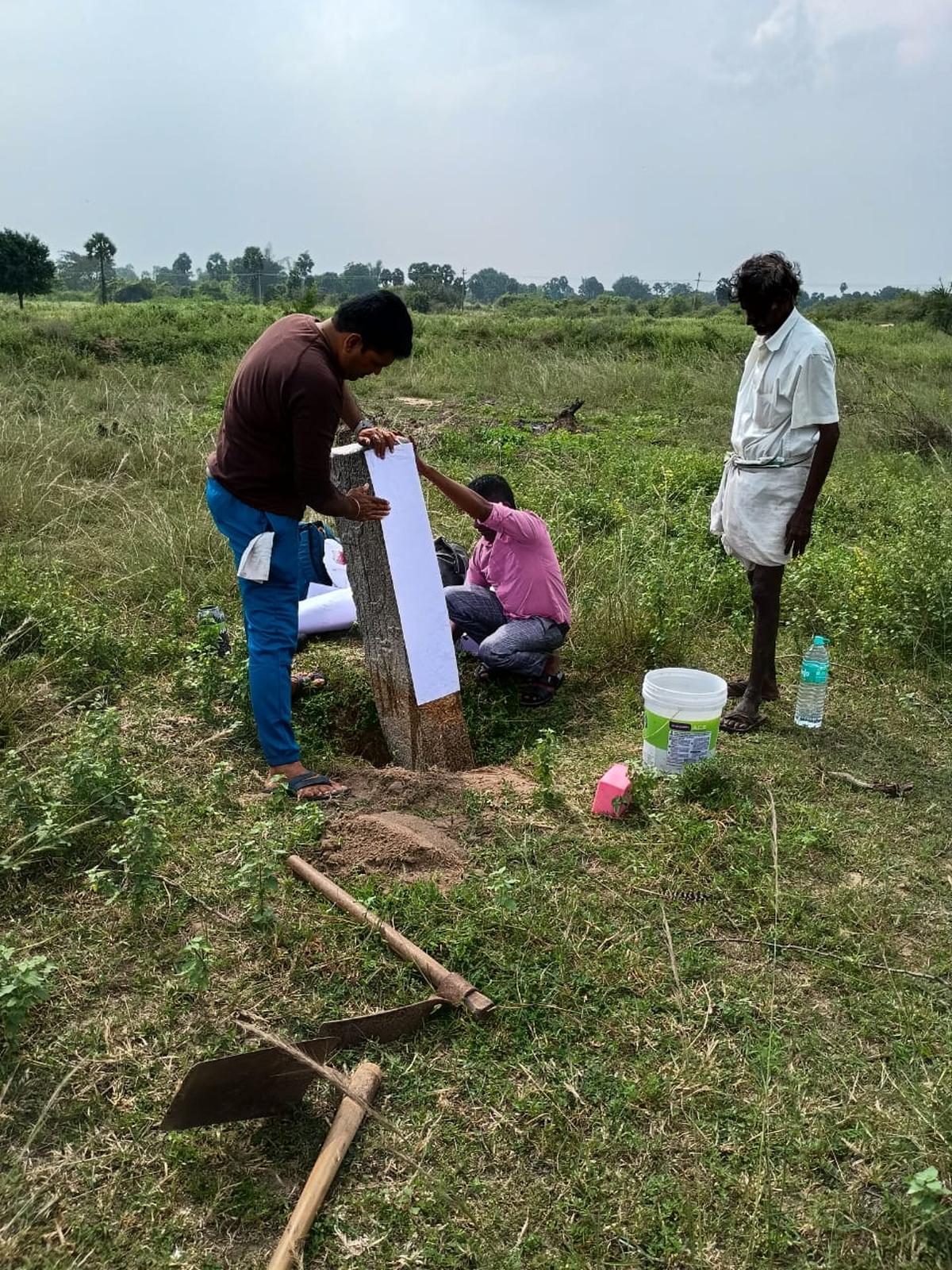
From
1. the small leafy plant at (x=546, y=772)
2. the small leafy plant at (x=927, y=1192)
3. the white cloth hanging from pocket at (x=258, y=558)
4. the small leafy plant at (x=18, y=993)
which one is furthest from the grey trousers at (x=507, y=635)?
the small leafy plant at (x=927, y=1192)

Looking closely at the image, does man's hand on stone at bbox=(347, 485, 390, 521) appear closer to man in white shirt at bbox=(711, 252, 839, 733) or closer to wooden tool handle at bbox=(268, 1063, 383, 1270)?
man in white shirt at bbox=(711, 252, 839, 733)

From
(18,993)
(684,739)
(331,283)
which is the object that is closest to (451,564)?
(684,739)

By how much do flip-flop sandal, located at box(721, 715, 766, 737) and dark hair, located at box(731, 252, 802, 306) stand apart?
1634 mm

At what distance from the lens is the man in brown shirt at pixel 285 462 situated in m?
2.88

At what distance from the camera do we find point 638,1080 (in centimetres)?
208

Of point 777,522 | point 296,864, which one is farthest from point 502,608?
point 296,864

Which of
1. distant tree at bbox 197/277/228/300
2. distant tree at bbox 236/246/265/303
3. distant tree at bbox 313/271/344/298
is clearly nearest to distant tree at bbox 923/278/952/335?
distant tree at bbox 236/246/265/303

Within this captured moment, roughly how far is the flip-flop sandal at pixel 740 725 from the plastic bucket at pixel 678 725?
0.33 meters

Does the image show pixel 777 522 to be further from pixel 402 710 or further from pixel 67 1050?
pixel 67 1050

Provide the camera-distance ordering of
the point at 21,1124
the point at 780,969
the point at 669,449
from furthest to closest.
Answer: the point at 669,449, the point at 780,969, the point at 21,1124

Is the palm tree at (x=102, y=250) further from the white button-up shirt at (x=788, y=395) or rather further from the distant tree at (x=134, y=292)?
the white button-up shirt at (x=788, y=395)

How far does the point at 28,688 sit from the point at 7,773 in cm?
87

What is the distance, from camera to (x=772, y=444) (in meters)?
3.57

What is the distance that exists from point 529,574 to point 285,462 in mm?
1406
